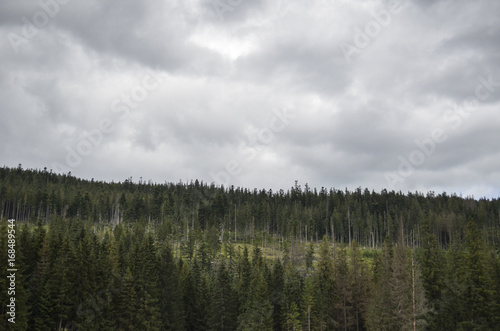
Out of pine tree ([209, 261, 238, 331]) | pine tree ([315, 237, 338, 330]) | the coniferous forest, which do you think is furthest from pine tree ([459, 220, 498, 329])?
pine tree ([209, 261, 238, 331])

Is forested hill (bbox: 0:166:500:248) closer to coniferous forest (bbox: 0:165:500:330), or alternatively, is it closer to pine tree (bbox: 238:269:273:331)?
coniferous forest (bbox: 0:165:500:330)

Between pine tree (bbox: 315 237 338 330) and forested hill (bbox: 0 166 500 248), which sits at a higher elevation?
forested hill (bbox: 0 166 500 248)

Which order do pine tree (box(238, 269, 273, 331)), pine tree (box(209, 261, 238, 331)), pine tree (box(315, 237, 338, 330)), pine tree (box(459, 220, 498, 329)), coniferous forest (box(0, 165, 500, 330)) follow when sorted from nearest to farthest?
coniferous forest (box(0, 165, 500, 330))
pine tree (box(459, 220, 498, 329))
pine tree (box(238, 269, 273, 331))
pine tree (box(209, 261, 238, 331))
pine tree (box(315, 237, 338, 330))

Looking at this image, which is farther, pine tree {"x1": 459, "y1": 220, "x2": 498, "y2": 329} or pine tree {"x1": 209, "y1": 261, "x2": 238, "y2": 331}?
pine tree {"x1": 209, "y1": 261, "x2": 238, "y2": 331}

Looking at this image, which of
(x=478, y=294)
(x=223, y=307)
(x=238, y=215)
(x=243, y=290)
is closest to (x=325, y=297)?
(x=243, y=290)

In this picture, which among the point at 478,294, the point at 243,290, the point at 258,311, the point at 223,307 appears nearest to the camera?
the point at 478,294

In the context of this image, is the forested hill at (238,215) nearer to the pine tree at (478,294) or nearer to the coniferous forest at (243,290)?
the coniferous forest at (243,290)

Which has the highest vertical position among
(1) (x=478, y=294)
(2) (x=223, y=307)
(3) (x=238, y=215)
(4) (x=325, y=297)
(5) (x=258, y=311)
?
(3) (x=238, y=215)

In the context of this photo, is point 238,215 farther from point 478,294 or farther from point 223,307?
point 478,294

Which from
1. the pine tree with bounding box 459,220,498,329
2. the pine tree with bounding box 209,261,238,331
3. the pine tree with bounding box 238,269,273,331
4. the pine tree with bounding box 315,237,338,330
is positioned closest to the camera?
the pine tree with bounding box 459,220,498,329

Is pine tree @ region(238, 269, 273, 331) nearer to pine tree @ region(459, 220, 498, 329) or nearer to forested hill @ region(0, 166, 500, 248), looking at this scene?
pine tree @ region(459, 220, 498, 329)

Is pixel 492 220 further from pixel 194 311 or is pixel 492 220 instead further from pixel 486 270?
pixel 194 311

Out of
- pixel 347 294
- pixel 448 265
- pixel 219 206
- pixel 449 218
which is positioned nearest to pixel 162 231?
pixel 219 206

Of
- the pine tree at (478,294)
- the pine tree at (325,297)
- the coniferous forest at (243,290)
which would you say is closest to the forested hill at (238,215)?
the coniferous forest at (243,290)
